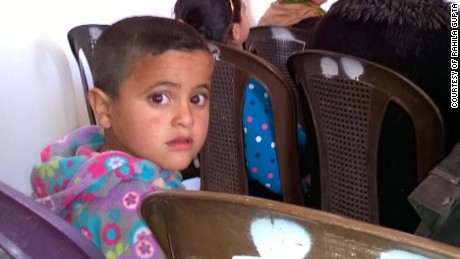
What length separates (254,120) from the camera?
1.40 meters

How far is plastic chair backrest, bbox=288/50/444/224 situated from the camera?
1.11 m

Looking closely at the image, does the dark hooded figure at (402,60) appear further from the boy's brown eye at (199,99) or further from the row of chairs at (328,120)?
the boy's brown eye at (199,99)

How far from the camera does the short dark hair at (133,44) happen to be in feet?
2.88

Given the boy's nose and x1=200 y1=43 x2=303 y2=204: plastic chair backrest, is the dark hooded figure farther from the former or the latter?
the boy's nose

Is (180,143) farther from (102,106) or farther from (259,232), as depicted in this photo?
(259,232)

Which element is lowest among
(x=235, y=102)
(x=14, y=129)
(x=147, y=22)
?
(x=14, y=129)

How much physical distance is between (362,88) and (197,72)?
0.40 m

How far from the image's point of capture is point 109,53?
916mm

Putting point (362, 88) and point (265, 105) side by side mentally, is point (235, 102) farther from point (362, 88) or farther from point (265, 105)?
point (362, 88)

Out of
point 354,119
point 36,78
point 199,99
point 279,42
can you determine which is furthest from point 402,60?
point 36,78

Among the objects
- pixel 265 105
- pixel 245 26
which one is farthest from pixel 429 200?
pixel 245 26

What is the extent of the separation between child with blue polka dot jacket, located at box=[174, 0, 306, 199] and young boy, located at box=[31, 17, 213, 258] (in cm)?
45

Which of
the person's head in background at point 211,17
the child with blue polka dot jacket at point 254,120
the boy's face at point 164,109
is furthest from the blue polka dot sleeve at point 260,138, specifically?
the boy's face at point 164,109

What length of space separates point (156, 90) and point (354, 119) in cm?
51
